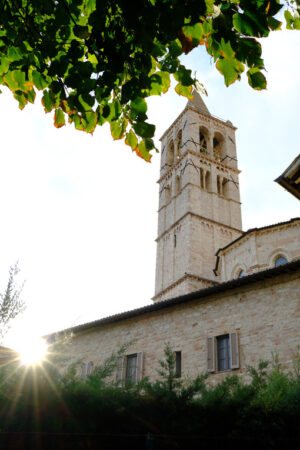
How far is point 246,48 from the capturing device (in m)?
3.31

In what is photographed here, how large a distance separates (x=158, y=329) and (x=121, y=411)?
9211mm

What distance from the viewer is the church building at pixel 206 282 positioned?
12.7 metres

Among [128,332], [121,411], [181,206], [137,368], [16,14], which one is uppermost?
[181,206]

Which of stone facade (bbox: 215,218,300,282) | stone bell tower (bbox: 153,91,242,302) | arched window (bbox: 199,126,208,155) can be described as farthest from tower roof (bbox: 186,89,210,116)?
stone facade (bbox: 215,218,300,282)

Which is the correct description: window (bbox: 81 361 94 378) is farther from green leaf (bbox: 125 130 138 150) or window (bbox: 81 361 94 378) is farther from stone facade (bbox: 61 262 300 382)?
green leaf (bbox: 125 130 138 150)

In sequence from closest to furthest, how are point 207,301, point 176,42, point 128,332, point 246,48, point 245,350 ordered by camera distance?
point 246,48, point 176,42, point 245,350, point 207,301, point 128,332

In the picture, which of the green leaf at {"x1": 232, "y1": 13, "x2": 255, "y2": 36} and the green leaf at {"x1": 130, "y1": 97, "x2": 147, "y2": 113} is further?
the green leaf at {"x1": 130, "y1": 97, "x2": 147, "y2": 113}

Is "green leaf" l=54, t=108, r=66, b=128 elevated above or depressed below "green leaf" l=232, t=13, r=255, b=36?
below

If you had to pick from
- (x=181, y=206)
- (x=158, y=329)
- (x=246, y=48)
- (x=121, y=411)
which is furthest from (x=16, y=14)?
(x=181, y=206)

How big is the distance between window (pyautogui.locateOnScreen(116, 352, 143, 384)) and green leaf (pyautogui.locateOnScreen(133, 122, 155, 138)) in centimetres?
1295

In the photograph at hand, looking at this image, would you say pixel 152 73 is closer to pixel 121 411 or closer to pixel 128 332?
pixel 121 411

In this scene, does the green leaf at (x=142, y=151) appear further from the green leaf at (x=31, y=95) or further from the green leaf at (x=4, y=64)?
the green leaf at (x=4, y=64)

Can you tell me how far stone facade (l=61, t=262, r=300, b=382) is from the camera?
12.3 meters

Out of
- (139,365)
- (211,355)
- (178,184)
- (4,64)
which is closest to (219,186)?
(178,184)
